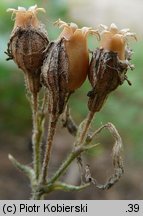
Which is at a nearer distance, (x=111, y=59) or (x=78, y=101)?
(x=111, y=59)

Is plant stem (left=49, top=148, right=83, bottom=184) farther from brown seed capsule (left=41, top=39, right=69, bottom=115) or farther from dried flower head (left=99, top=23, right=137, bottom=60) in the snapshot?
dried flower head (left=99, top=23, right=137, bottom=60)

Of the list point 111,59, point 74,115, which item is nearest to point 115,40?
point 111,59

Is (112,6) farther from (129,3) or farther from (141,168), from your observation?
(141,168)

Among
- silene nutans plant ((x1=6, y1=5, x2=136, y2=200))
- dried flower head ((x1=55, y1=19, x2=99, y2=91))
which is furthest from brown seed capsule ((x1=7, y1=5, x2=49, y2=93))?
dried flower head ((x1=55, y1=19, x2=99, y2=91))

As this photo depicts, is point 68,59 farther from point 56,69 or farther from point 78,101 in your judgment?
point 78,101

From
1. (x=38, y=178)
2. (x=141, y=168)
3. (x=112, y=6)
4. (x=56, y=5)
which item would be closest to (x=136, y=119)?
(x=141, y=168)

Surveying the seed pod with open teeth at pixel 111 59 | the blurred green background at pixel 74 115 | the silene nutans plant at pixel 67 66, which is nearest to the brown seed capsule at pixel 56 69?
the silene nutans plant at pixel 67 66

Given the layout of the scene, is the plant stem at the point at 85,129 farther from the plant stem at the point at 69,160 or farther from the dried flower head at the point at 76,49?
the dried flower head at the point at 76,49
